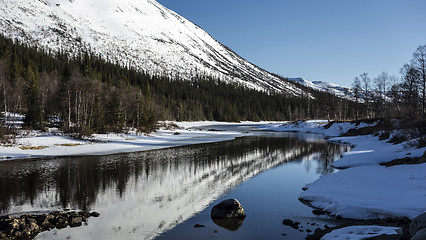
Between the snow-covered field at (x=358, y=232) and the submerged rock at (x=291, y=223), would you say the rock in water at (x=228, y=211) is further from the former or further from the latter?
the snow-covered field at (x=358, y=232)

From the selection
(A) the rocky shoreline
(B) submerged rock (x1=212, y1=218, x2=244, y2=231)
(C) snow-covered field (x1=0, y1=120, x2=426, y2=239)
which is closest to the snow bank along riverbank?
(C) snow-covered field (x1=0, y1=120, x2=426, y2=239)

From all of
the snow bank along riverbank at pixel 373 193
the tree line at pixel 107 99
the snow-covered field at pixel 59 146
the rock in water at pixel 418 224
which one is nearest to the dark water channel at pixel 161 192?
the snow bank along riverbank at pixel 373 193

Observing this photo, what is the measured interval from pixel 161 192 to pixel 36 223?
6.81 metres

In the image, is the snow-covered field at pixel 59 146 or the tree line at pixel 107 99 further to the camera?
the tree line at pixel 107 99

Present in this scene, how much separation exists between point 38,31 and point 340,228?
23485 cm

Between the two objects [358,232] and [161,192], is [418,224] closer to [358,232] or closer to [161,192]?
[358,232]

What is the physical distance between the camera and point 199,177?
20578 millimetres

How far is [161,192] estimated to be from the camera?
16562 millimetres

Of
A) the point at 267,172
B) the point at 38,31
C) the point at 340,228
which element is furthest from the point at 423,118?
the point at 38,31

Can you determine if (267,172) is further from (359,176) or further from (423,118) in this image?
(423,118)

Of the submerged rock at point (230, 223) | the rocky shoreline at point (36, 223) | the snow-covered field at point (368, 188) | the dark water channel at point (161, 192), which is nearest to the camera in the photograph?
the rocky shoreline at point (36, 223)

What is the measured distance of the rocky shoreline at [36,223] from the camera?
401 inches

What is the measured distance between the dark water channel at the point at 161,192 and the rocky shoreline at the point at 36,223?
508 mm

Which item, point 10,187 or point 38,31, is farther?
point 38,31
